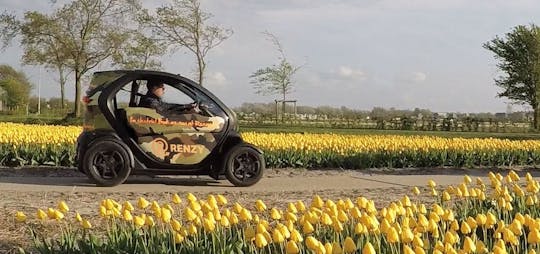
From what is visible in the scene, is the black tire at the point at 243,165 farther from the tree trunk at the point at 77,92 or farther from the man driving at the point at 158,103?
the tree trunk at the point at 77,92

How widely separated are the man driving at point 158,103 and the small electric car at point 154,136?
4cm

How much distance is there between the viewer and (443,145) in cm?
1380

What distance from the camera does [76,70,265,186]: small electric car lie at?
28.8 ft

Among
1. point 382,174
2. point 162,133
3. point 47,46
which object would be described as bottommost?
point 382,174

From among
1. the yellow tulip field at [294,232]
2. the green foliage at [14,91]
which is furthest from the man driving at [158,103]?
the green foliage at [14,91]

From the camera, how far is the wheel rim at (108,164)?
8.77 metres

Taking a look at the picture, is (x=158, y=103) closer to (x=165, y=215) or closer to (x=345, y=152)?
(x=345, y=152)

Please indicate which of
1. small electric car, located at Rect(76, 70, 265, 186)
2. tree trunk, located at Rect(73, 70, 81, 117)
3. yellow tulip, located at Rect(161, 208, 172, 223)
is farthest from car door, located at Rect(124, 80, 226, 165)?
tree trunk, located at Rect(73, 70, 81, 117)

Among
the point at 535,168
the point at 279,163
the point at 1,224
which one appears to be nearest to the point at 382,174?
the point at 279,163

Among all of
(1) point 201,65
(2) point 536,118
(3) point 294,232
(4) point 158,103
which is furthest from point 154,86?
(2) point 536,118

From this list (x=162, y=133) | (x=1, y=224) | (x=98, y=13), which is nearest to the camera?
(x=1, y=224)

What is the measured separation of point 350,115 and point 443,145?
26.1 m

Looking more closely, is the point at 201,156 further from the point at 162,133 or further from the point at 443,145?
the point at 443,145

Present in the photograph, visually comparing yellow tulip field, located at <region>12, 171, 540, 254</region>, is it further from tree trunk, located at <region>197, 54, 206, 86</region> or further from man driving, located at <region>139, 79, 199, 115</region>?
tree trunk, located at <region>197, 54, 206, 86</region>
